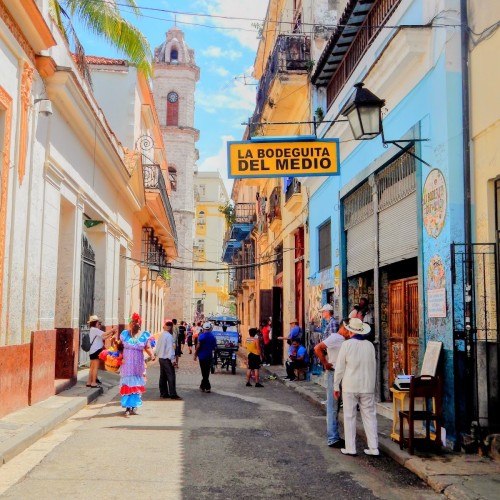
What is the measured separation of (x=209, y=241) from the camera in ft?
259

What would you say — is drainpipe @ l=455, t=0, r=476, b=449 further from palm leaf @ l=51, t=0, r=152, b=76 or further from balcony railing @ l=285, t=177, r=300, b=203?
balcony railing @ l=285, t=177, r=300, b=203

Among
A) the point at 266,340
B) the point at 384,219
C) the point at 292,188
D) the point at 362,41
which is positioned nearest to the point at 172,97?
the point at 292,188

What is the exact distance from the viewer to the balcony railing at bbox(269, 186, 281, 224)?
2197 cm

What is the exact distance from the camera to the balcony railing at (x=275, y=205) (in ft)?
72.1

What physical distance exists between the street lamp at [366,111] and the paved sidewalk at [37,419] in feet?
18.3

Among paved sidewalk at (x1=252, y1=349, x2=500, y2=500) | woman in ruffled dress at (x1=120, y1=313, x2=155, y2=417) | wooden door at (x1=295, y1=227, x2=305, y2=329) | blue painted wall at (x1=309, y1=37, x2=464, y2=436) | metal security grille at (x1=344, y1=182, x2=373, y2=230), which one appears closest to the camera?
paved sidewalk at (x1=252, y1=349, x2=500, y2=500)

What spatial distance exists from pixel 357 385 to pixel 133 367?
4472 millimetres

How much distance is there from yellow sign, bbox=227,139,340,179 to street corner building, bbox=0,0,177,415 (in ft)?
10.7

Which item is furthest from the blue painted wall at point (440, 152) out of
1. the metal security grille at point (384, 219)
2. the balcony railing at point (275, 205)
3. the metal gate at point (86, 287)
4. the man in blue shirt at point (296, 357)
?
the balcony railing at point (275, 205)

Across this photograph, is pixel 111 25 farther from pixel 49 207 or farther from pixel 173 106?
pixel 173 106

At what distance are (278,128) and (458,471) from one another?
1454 centimetres

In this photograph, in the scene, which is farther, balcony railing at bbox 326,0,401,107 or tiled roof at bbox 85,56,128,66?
tiled roof at bbox 85,56,128,66

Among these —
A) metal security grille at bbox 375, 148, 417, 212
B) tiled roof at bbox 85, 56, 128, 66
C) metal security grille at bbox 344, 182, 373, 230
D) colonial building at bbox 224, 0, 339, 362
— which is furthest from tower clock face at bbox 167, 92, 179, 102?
metal security grille at bbox 375, 148, 417, 212

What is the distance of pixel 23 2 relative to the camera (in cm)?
880
